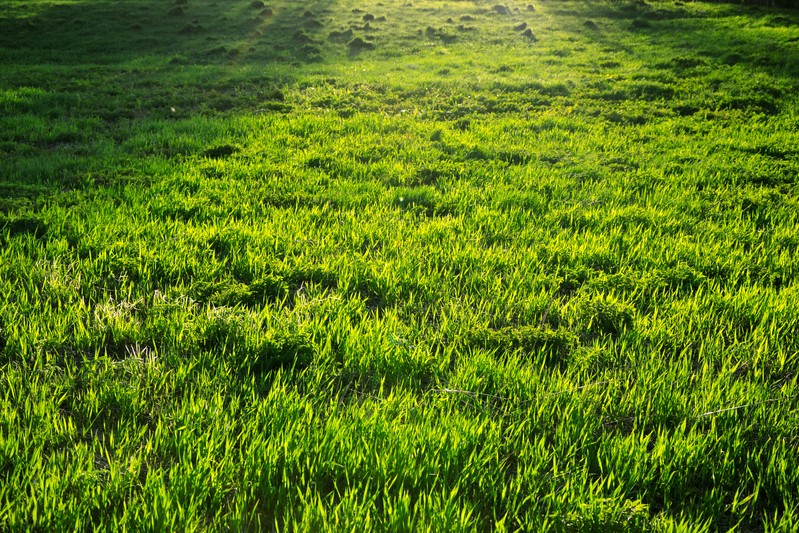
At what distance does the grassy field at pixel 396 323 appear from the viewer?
2.27 meters

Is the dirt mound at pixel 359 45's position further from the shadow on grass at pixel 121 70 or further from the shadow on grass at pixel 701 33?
the shadow on grass at pixel 701 33

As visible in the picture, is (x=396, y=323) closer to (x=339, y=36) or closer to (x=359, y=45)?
(x=359, y=45)

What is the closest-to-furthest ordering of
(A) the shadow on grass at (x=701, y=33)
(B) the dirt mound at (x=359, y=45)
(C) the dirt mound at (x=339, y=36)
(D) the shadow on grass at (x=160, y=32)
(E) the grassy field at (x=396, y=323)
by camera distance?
(E) the grassy field at (x=396, y=323), (A) the shadow on grass at (x=701, y=33), (D) the shadow on grass at (x=160, y=32), (B) the dirt mound at (x=359, y=45), (C) the dirt mound at (x=339, y=36)

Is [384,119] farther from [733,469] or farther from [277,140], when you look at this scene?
[733,469]

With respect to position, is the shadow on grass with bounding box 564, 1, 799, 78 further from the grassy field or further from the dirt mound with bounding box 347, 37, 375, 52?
the dirt mound with bounding box 347, 37, 375, 52

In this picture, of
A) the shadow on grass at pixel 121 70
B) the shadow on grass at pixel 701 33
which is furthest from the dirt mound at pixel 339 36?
the shadow on grass at pixel 701 33

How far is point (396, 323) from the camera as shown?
369 cm

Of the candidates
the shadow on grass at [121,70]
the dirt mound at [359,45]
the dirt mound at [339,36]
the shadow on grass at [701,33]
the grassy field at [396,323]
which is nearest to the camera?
the grassy field at [396,323]

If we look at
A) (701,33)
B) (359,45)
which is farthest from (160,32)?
(701,33)

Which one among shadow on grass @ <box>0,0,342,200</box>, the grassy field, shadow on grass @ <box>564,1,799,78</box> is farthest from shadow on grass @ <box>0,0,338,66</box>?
shadow on grass @ <box>564,1,799,78</box>

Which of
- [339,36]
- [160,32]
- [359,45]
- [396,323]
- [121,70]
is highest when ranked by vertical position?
[160,32]

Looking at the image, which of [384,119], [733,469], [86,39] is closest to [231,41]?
[86,39]

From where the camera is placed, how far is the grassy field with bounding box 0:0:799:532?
2270mm

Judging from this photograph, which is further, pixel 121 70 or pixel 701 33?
pixel 701 33
